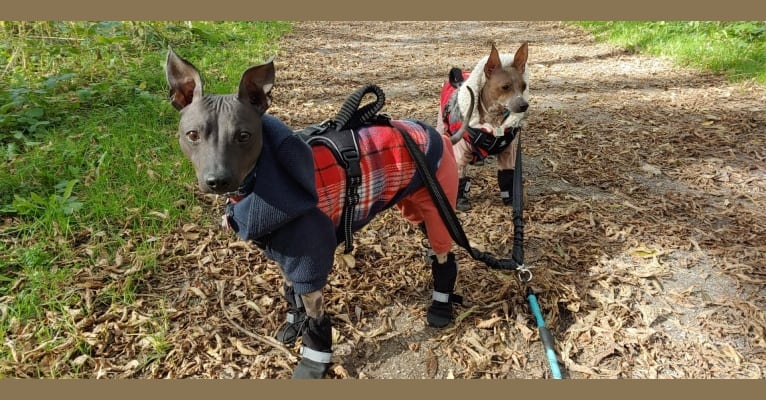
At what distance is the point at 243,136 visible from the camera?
2.08 meters

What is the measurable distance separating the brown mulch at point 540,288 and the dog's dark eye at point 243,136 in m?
1.46

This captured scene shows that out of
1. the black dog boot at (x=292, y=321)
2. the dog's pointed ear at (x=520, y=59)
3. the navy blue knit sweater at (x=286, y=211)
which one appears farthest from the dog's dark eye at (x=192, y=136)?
the dog's pointed ear at (x=520, y=59)

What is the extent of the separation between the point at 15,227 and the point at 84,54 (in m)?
4.65

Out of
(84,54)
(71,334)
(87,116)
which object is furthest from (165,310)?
(84,54)

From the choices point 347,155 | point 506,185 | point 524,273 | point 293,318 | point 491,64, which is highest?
point 491,64

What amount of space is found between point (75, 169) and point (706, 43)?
426 inches

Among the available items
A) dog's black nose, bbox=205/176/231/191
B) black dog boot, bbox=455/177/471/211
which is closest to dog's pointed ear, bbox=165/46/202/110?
dog's black nose, bbox=205/176/231/191

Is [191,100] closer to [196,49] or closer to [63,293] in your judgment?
[63,293]

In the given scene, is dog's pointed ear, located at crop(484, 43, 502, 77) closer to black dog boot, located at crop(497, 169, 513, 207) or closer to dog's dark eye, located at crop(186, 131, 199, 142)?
black dog boot, located at crop(497, 169, 513, 207)

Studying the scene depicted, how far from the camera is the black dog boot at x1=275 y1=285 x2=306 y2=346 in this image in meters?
3.01

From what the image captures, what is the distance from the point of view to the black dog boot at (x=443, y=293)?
3.13 m

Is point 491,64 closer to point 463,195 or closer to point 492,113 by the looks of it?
point 492,113

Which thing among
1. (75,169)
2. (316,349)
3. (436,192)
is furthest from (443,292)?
(75,169)

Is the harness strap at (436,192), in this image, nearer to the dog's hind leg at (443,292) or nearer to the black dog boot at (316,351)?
the dog's hind leg at (443,292)
